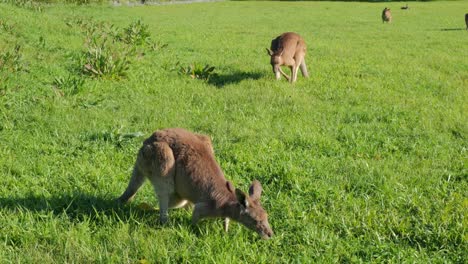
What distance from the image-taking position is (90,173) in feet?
17.3

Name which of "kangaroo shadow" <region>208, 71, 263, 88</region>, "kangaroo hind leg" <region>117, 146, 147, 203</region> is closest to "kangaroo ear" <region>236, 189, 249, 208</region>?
"kangaroo hind leg" <region>117, 146, 147, 203</region>

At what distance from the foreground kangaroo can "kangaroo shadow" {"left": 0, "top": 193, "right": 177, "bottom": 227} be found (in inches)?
11.1

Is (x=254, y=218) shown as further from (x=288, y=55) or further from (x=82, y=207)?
(x=288, y=55)

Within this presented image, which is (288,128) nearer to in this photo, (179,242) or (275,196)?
(275,196)

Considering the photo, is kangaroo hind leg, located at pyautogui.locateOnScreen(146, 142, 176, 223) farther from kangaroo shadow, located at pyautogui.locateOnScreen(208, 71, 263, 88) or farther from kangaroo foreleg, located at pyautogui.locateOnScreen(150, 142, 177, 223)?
kangaroo shadow, located at pyautogui.locateOnScreen(208, 71, 263, 88)

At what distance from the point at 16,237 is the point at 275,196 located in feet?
8.16

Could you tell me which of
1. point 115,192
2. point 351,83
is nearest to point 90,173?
point 115,192

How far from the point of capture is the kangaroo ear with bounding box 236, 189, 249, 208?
3.83m

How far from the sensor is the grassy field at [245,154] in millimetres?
3984

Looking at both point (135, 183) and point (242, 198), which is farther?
point (135, 183)

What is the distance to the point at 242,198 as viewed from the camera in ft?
12.7

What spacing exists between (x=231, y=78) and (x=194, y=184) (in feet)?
22.0

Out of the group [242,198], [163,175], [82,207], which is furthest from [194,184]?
[82,207]

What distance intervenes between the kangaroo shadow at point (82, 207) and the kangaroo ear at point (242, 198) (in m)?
0.85
